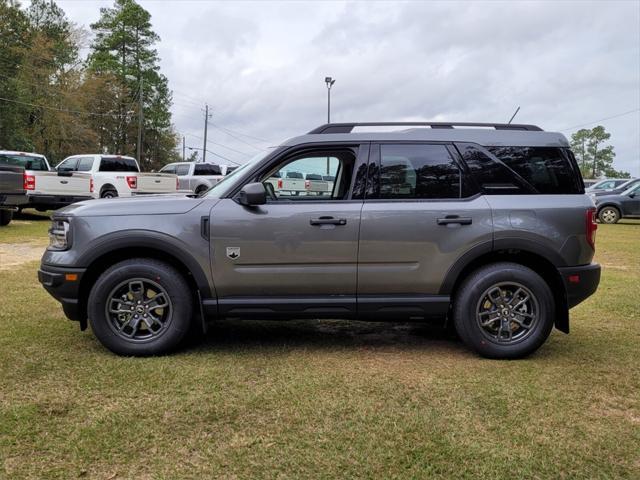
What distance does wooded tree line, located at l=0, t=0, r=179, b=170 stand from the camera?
132 ft

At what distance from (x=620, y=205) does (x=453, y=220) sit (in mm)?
17840

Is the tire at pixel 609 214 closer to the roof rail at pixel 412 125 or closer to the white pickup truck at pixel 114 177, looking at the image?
the white pickup truck at pixel 114 177

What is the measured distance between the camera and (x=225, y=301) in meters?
4.16

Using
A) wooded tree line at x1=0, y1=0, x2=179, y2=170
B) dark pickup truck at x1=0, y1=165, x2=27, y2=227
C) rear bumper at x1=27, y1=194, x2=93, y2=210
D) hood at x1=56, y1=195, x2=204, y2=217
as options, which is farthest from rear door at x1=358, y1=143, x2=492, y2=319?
wooded tree line at x1=0, y1=0, x2=179, y2=170

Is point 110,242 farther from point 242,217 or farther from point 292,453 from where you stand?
point 292,453

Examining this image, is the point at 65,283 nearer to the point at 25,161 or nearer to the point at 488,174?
the point at 488,174

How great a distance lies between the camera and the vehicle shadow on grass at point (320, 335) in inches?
184

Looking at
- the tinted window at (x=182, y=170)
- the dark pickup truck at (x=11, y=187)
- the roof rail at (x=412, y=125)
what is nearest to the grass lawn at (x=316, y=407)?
the roof rail at (x=412, y=125)

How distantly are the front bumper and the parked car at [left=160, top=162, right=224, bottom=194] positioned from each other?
17.2m

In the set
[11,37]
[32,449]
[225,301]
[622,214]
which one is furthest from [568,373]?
[11,37]

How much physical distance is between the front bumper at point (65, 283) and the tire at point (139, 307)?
136 mm

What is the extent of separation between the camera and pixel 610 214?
1944 cm

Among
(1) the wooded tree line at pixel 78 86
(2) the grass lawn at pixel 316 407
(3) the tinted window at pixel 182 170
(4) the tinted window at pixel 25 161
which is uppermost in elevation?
(1) the wooded tree line at pixel 78 86

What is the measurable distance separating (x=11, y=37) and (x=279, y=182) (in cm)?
4555
